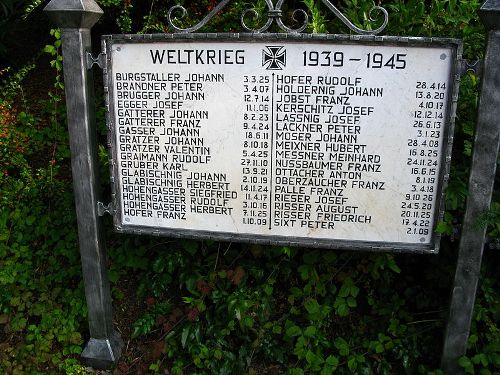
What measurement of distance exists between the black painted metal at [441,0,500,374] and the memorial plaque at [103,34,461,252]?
15 cm

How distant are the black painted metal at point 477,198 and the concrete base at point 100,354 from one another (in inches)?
79.7

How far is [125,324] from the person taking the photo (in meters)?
3.58

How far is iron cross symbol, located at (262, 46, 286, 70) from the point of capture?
2615 mm

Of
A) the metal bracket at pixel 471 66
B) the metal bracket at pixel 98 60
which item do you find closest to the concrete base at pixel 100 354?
the metal bracket at pixel 98 60

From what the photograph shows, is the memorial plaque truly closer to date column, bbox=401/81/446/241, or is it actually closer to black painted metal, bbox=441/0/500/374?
date column, bbox=401/81/446/241

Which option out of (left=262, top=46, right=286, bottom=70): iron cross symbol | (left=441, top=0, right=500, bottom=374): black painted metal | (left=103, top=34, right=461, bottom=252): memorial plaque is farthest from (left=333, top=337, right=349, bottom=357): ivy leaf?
(left=262, top=46, right=286, bottom=70): iron cross symbol

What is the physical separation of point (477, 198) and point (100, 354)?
244cm

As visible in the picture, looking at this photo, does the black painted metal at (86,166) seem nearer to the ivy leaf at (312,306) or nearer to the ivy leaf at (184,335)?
the ivy leaf at (184,335)

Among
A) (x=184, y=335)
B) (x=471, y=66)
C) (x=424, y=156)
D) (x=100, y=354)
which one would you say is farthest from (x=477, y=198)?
(x=100, y=354)

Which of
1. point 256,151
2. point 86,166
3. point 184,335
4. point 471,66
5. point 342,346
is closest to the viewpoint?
point 471,66

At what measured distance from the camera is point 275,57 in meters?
2.62

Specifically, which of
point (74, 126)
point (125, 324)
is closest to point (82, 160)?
point (74, 126)

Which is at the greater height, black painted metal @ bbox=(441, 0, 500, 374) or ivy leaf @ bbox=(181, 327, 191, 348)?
black painted metal @ bbox=(441, 0, 500, 374)

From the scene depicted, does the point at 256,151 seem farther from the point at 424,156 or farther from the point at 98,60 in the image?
the point at 98,60
